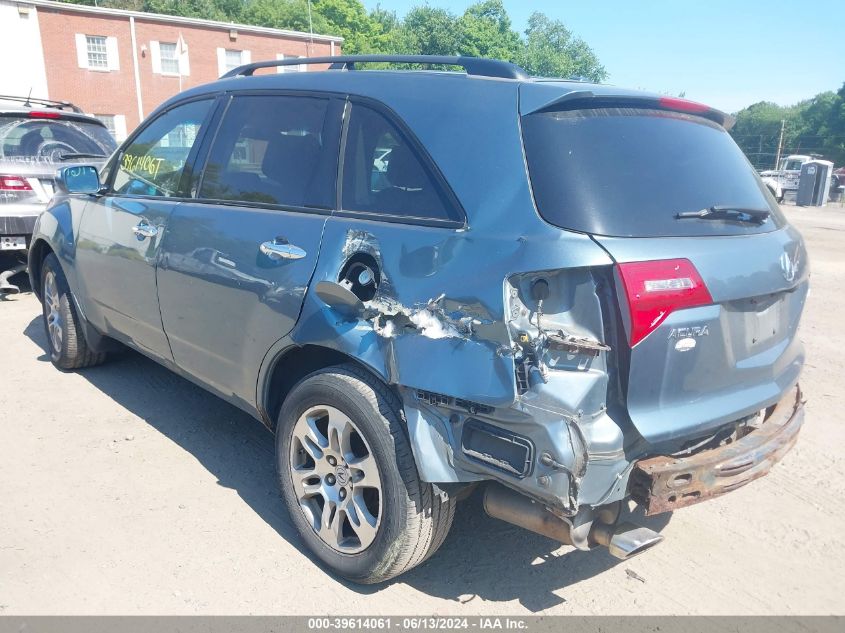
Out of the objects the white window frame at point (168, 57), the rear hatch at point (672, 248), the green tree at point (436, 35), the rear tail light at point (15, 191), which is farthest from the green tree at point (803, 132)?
the rear hatch at point (672, 248)

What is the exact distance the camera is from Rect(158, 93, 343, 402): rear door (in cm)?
294

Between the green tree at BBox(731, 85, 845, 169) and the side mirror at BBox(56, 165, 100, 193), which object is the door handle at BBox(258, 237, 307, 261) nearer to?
the side mirror at BBox(56, 165, 100, 193)

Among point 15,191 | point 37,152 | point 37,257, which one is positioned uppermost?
point 37,152

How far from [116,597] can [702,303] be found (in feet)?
8.22

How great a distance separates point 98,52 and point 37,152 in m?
24.0

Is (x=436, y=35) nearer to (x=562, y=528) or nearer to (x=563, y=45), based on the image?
(x=563, y=45)

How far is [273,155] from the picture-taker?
Answer: 3273 millimetres

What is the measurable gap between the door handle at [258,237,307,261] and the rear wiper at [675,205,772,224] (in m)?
1.51

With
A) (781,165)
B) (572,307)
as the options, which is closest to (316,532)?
(572,307)

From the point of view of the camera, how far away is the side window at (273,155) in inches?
119

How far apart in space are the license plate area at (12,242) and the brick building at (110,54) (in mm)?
19831

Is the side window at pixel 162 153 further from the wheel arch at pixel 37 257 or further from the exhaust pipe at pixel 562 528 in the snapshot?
the exhaust pipe at pixel 562 528

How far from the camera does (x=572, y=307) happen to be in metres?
2.19

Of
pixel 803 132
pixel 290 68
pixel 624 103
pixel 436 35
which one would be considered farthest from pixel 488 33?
pixel 624 103
